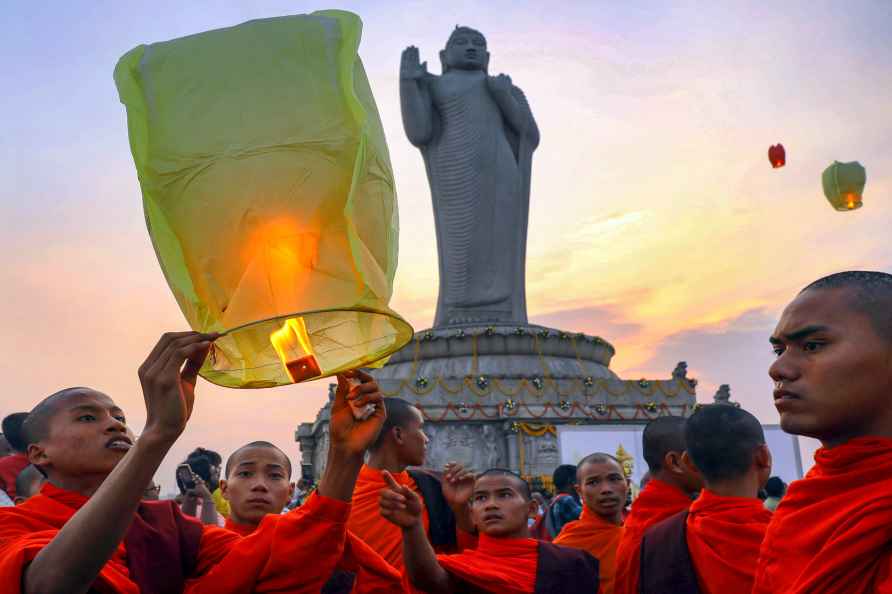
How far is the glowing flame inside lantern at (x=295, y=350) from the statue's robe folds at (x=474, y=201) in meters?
15.3

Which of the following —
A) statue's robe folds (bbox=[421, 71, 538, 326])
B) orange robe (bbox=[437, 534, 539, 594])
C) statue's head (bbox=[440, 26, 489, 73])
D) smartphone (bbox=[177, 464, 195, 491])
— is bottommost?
orange robe (bbox=[437, 534, 539, 594])

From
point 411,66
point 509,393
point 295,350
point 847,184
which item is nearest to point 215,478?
point 295,350

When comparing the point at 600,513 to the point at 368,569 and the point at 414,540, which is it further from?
the point at 368,569

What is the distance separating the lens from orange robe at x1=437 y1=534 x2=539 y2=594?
11.8 feet

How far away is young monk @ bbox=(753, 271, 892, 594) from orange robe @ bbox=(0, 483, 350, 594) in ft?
4.05

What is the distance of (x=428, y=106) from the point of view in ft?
57.4

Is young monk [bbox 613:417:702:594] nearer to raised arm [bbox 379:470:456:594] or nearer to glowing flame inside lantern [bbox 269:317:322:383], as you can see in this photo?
raised arm [bbox 379:470:456:594]

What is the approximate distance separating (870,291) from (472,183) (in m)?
15.4

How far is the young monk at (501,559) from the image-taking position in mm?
3371

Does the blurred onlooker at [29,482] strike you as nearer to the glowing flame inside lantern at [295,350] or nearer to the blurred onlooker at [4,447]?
the blurred onlooker at [4,447]

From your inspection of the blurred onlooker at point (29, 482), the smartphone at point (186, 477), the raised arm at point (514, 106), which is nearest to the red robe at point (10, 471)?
the blurred onlooker at point (29, 482)

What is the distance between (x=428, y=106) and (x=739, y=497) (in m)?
15.0

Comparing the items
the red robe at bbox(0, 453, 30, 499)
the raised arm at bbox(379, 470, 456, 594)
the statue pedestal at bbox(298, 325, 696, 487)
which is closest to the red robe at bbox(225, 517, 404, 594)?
the raised arm at bbox(379, 470, 456, 594)

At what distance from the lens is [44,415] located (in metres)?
2.77
